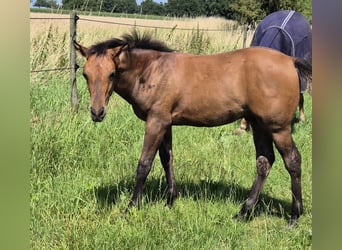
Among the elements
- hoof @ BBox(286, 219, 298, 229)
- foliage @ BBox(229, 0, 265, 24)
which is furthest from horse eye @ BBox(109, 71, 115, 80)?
foliage @ BBox(229, 0, 265, 24)

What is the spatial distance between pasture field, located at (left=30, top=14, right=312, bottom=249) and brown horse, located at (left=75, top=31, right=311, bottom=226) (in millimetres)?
299

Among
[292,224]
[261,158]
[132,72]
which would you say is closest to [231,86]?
[261,158]

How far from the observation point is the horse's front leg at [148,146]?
3421 millimetres

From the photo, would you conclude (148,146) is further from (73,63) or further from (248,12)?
(248,12)

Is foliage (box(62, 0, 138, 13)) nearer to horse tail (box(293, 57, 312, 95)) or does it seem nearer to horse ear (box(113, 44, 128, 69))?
horse ear (box(113, 44, 128, 69))

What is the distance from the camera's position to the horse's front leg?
342 centimetres

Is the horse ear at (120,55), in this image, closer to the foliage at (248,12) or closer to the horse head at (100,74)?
the horse head at (100,74)

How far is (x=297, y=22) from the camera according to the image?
4.65 meters

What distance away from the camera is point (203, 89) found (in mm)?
3410

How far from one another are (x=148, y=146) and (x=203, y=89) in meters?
0.73

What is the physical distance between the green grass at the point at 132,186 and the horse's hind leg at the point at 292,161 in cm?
12

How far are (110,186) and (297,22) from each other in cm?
302

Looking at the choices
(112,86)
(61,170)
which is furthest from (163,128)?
(61,170)
